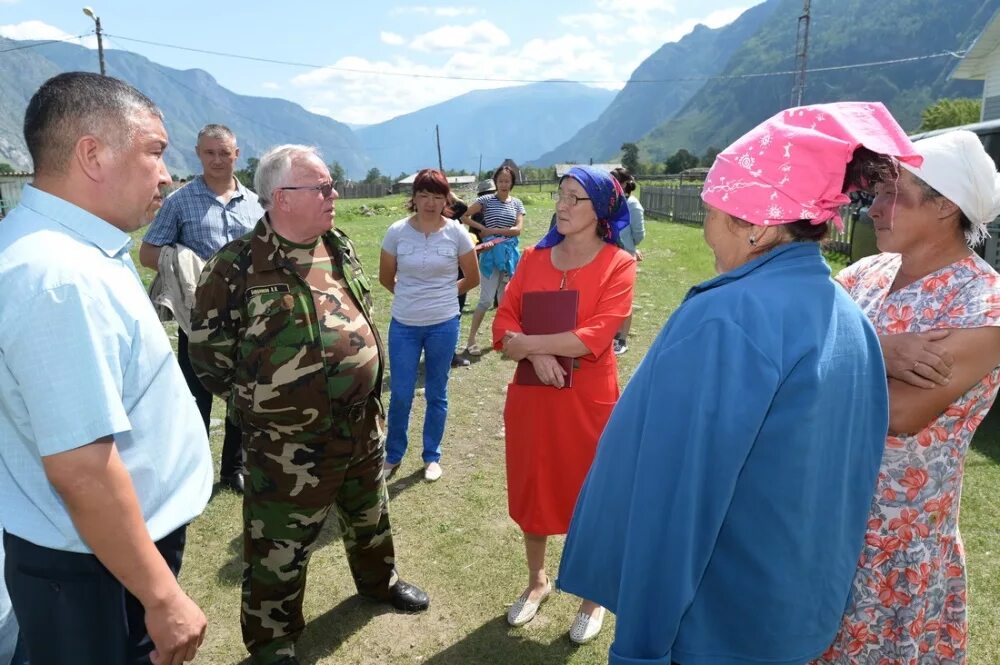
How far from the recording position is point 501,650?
2.90 metres

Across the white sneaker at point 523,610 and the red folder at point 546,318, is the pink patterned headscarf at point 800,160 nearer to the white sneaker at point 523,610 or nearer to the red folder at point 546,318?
the red folder at point 546,318

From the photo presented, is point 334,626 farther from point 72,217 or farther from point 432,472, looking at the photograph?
point 72,217

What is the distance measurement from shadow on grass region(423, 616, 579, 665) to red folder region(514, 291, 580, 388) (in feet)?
4.21

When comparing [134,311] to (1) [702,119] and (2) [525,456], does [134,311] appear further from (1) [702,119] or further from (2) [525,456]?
(1) [702,119]

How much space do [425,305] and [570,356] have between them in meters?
1.83

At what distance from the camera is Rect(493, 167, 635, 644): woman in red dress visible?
278cm

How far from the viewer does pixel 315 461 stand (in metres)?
2.59

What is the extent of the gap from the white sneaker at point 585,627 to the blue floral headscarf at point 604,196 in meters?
1.86

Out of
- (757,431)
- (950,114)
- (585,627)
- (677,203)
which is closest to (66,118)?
(757,431)

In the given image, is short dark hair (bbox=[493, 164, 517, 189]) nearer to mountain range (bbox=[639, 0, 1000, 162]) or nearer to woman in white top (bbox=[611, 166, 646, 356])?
woman in white top (bbox=[611, 166, 646, 356])

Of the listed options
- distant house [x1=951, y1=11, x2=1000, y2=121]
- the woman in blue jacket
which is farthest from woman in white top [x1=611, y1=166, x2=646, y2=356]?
distant house [x1=951, y1=11, x2=1000, y2=121]

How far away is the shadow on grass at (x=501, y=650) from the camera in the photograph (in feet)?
9.32

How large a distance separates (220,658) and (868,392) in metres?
3.00

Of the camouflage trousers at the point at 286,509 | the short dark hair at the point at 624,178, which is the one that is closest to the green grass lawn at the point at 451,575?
the camouflage trousers at the point at 286,509
